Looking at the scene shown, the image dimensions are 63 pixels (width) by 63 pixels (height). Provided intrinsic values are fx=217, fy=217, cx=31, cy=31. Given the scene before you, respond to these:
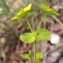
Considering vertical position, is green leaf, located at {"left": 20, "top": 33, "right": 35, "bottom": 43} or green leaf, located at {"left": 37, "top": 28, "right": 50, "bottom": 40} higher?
green leaf, located at {"left": 37, "top": 28, "right": 50, "bottom": 40}

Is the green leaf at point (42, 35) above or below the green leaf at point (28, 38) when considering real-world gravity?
above

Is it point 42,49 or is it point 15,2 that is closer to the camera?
point 42,49

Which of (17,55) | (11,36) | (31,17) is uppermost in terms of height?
(31,17)

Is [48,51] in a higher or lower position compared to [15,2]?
lower

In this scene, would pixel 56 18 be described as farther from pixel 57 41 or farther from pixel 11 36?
pixel 11 36

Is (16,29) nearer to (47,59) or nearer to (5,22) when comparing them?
(5,22)

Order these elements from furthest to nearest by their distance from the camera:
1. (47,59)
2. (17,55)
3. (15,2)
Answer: (15,2) → (17,55) → (47,59)

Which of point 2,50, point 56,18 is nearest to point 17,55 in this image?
point 2,50

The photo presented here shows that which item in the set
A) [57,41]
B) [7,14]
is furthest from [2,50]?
Result: [57,41]

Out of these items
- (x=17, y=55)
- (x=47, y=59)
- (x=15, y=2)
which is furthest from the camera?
(x=15, y=2)
